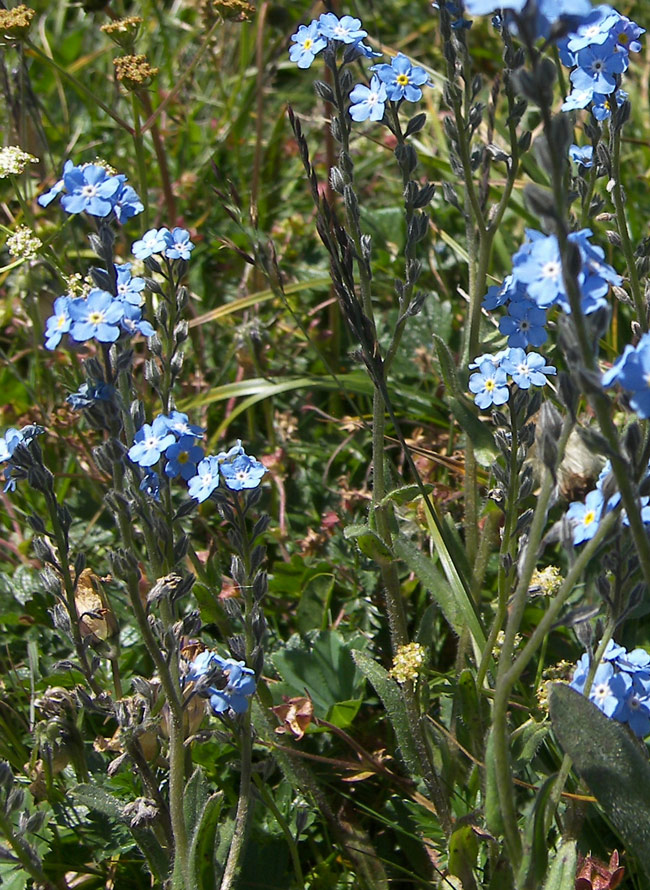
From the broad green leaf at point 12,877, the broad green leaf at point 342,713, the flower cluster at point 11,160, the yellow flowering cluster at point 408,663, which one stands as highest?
the flower cluster at point 11,160

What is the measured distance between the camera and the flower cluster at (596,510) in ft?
6.89

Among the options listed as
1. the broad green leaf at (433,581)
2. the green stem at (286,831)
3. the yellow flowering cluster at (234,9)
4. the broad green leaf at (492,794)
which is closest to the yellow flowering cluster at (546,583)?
the broad green leaf at (433,581)

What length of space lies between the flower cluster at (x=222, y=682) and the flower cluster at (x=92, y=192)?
1210mm

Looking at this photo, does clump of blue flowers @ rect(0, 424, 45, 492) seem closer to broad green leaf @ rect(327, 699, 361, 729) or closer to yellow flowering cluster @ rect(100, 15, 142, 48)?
broad green leaf @ rect(327, 699, 361, 729)

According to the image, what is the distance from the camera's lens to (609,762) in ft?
7.95

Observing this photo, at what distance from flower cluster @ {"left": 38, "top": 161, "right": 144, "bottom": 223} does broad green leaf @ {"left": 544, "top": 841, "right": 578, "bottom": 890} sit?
193 centimetres

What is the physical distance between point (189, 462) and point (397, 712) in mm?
1014

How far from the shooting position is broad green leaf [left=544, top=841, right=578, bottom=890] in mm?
2361

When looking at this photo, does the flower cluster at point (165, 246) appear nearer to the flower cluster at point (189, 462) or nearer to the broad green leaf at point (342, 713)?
the flower cluster at point (189, 462)

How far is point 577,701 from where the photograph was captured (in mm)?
2320

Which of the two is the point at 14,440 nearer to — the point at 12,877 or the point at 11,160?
the point at 12,877

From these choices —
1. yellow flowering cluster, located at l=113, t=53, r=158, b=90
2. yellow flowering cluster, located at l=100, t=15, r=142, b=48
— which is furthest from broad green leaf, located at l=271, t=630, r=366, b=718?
yellow flowering cluster, located at l=100, t=15, r=142, b=48

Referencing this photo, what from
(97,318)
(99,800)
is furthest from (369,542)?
(97,318)

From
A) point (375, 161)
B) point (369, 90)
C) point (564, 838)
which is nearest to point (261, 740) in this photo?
point (564, 838)
